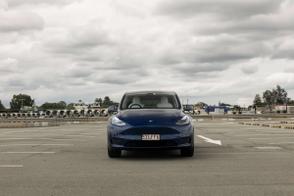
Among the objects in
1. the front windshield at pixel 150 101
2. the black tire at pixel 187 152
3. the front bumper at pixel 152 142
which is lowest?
the black tire at pixel 187 152

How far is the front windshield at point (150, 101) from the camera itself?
543 inches

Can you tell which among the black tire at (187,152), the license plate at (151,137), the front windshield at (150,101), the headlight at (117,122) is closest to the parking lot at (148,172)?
the black tire at (187,152)

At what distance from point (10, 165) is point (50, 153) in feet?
8.84

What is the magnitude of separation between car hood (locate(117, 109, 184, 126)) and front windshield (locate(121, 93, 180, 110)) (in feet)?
3.56

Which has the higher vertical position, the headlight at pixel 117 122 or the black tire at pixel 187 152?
the headlight at pixel 117 122

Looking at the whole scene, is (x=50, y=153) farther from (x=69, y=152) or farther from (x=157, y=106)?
(x=157, y=106)

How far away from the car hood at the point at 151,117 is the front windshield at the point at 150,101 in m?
1.08

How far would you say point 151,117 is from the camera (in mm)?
12234

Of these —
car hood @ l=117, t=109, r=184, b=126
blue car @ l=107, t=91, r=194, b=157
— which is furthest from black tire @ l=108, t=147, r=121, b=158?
car hood @ l=117, t=109, r=184, b=126

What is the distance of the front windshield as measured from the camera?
45.3 ft

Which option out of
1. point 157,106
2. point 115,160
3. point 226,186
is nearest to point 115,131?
point 115,160

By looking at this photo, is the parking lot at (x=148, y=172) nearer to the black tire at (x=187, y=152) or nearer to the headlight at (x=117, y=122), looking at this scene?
the black tire at (x=187, y=152)

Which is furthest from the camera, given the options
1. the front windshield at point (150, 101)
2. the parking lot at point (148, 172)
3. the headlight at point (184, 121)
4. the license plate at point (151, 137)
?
the front windshield at point (150, 101)

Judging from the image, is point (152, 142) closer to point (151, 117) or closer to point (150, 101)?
point (151, 117)
